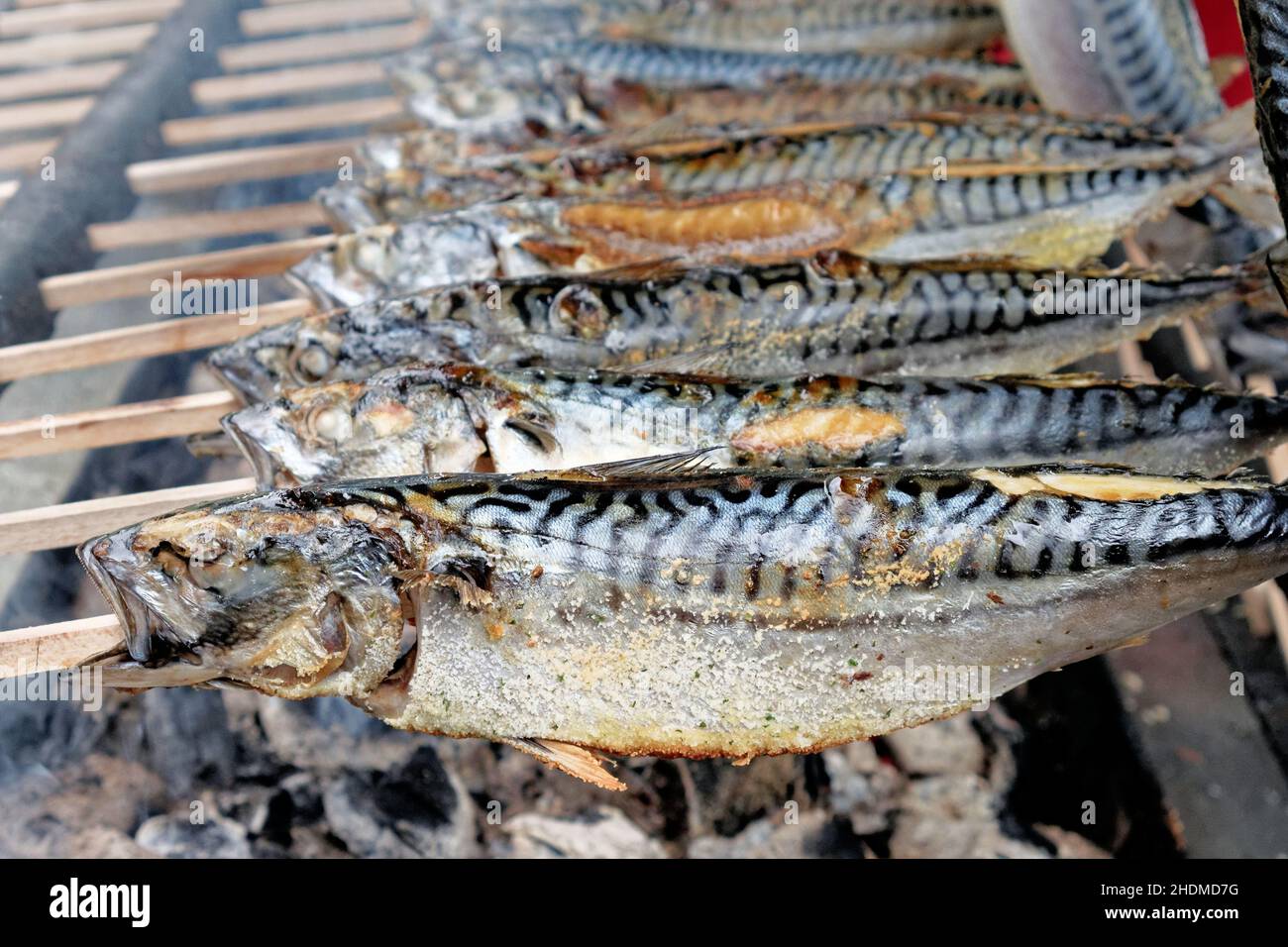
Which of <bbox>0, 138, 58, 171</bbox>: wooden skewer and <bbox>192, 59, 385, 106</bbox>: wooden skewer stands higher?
<bbox>192, 59, 385, 106</bbox>: wooden skewer

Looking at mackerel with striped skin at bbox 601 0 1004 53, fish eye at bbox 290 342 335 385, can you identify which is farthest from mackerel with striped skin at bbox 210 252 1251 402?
mackerel with striped skin at bbox 601 0 1004 53

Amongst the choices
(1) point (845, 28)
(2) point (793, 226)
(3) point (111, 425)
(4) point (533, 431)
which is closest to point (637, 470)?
(4) point (533, 431)

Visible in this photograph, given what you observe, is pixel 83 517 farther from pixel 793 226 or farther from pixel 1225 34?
pixel 1225 34

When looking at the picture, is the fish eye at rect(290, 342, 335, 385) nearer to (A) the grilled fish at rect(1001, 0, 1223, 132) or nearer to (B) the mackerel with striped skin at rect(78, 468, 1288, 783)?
(B) the mackerel with striped skin at rect(78, 468, 1288, 783)

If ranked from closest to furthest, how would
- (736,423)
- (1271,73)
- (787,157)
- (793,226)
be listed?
(1271,73) → (736,423) → (793,226) → (787,157)

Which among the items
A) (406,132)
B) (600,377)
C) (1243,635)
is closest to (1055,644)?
(600,377)
